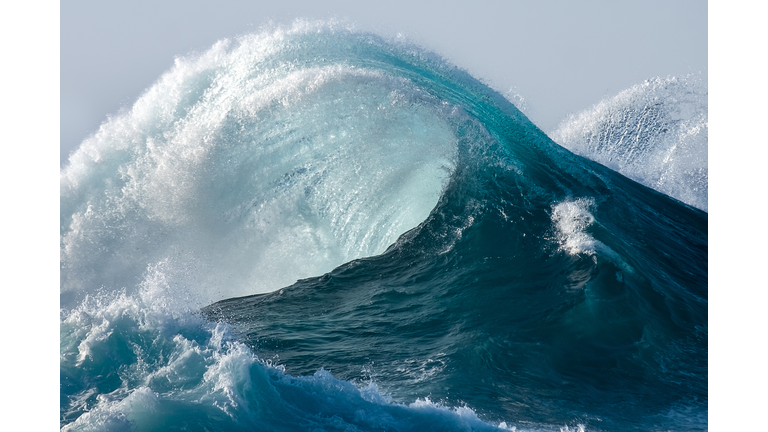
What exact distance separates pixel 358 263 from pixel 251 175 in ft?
9.03

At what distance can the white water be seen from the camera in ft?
32.6

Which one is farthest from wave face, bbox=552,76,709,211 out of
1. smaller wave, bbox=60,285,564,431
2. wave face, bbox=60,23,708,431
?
smaller wave, bbox=60,285,564,431

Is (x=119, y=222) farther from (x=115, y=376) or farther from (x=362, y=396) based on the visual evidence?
(x=362, y=396)

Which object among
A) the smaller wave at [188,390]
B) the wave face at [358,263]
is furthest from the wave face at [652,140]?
the smaller wave at [188,390]

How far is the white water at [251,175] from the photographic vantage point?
995 cm

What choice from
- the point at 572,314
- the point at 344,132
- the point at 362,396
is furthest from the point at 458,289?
the point at 344,132

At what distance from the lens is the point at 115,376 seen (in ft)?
17.7

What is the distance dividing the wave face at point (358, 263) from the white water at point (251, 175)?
1.6 inches

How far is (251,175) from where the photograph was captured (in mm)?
10820

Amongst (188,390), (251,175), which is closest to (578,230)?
(251,175)

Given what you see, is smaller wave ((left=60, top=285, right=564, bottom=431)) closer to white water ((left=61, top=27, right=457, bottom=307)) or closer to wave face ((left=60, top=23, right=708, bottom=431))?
wave face ((left=60, top=23, right=708, bottom=431))

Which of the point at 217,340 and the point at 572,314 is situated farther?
the point at 572,314

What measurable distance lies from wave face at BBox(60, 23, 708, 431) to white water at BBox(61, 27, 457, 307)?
0.13 feet

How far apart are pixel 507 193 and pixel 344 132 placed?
355 centimetres
